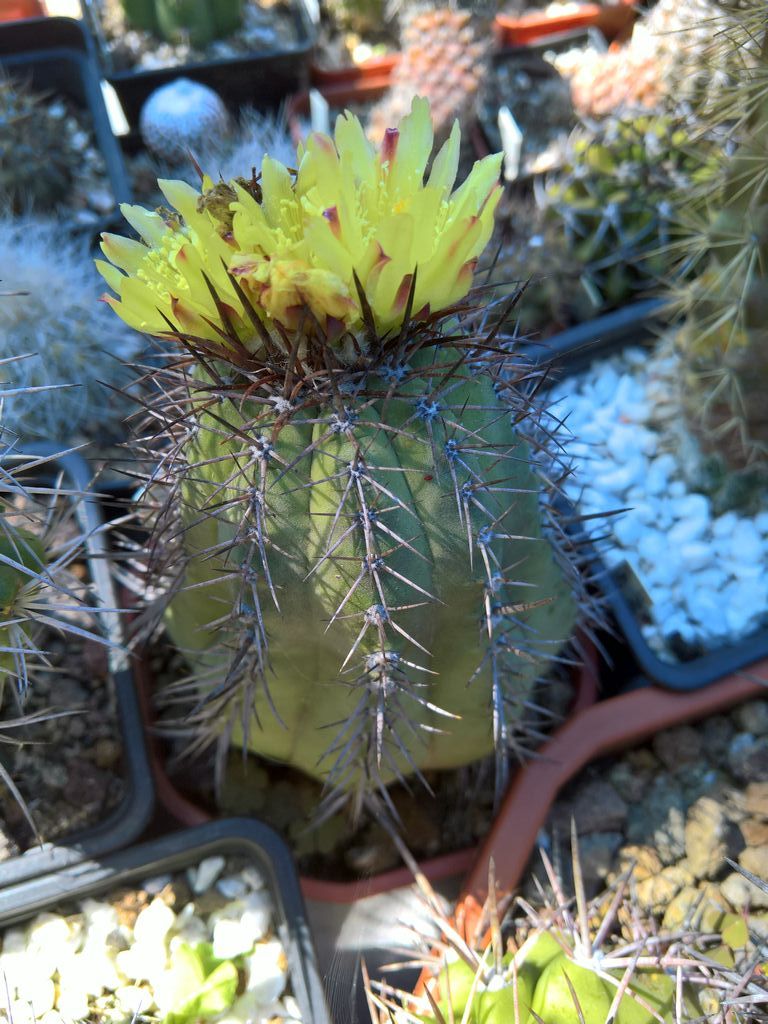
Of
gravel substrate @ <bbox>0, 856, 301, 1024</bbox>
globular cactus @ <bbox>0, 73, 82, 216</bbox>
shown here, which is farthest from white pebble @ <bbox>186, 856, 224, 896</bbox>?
globular cactus @ <bbox>0, 73, 82, 216</bbox>

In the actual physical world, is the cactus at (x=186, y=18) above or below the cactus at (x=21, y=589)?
above

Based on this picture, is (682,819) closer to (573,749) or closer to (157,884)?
(573,749)

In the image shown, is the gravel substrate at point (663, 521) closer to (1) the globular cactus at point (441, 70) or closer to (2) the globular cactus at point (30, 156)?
(1) the globular cactus at point (441, 70)

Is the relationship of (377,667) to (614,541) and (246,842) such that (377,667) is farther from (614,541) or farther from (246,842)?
(614,541)

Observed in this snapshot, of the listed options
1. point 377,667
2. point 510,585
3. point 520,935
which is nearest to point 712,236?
point 510,585

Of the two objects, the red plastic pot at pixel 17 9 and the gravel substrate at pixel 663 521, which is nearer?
the gravel substrate at pixel 663 521

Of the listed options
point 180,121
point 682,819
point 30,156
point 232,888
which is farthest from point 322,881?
point 180,121

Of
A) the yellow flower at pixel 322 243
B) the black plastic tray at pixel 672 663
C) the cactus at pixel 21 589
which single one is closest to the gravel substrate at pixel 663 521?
the black plastic tray at pixel 672 663
